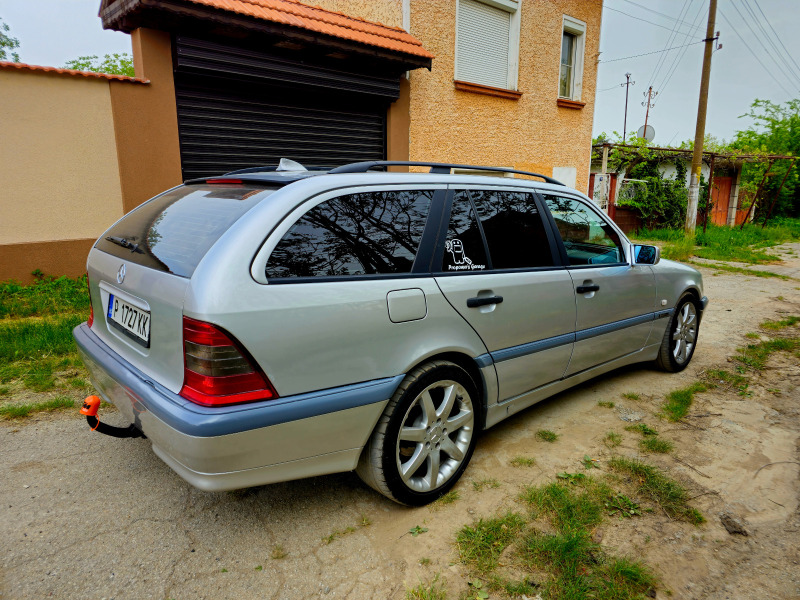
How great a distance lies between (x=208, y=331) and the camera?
1813 millimetres

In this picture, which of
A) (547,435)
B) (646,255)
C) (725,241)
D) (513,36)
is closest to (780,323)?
(646,255)

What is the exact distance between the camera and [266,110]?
24.0 feet

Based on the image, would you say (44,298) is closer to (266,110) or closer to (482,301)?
(266,110)

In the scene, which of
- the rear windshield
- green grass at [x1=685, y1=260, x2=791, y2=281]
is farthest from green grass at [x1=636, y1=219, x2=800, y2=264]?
the rear windshield

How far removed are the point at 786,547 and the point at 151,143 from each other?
23.2 feet

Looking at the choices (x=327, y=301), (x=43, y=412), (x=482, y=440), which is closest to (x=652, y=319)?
(x=482, y=440)

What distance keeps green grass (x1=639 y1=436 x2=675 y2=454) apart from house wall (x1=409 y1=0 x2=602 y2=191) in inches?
273

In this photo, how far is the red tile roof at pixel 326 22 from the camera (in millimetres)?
6496

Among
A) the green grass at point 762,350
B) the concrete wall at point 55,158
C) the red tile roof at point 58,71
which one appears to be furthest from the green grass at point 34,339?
the green grass at point 762,350

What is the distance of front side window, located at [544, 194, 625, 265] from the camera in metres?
3.30

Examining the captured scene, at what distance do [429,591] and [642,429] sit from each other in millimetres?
2038

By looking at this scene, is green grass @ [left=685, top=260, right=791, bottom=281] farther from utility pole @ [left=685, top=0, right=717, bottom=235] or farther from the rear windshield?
the rear windshield

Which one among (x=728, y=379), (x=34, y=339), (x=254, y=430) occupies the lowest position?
(x=728, y=379)

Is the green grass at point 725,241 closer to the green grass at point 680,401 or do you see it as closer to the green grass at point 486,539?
the green grass at point 680,401
